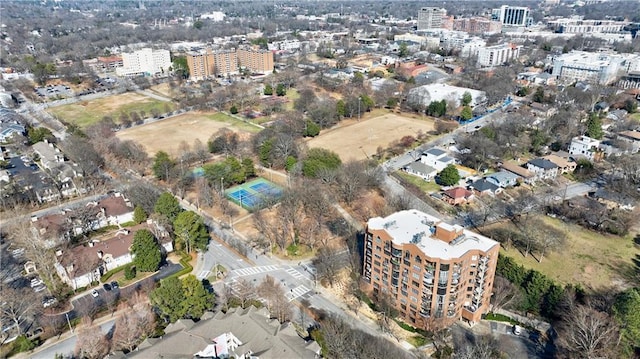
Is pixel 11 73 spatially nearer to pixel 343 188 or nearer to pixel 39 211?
pixel 39 211

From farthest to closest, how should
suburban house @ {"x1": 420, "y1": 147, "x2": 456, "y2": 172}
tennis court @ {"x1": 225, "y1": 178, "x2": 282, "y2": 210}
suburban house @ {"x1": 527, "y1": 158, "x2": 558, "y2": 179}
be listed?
suburban house @ {"x1": 420, "y1": 147, "x2": 456, "y2": 172} → suburban house @ {"x1": 527, "y1": 158, "x2": 558, "y2": 179} → tennis court @ {"x1": 225, "y1": 178, "x2": 282, "y2": 210}

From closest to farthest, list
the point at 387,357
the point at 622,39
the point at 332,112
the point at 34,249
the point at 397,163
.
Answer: the point at 387,357 → the point at 34,249 → the point at 397,163 → the point at 332,112 → the point at 622,39

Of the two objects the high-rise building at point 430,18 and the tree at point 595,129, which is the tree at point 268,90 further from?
the high-rise building at point 430,18

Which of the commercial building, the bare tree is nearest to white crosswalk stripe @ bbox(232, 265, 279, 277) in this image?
the bare tree

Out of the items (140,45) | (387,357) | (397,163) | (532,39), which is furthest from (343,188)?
(532,39)

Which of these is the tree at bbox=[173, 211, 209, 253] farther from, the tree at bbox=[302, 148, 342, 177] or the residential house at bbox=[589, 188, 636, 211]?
the residential house at bbox=[589, 188, 636, 211]

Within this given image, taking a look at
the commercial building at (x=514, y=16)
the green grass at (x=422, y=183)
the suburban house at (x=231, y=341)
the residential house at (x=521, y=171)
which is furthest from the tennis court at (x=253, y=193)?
the commercial building at (x=514, y=16)
